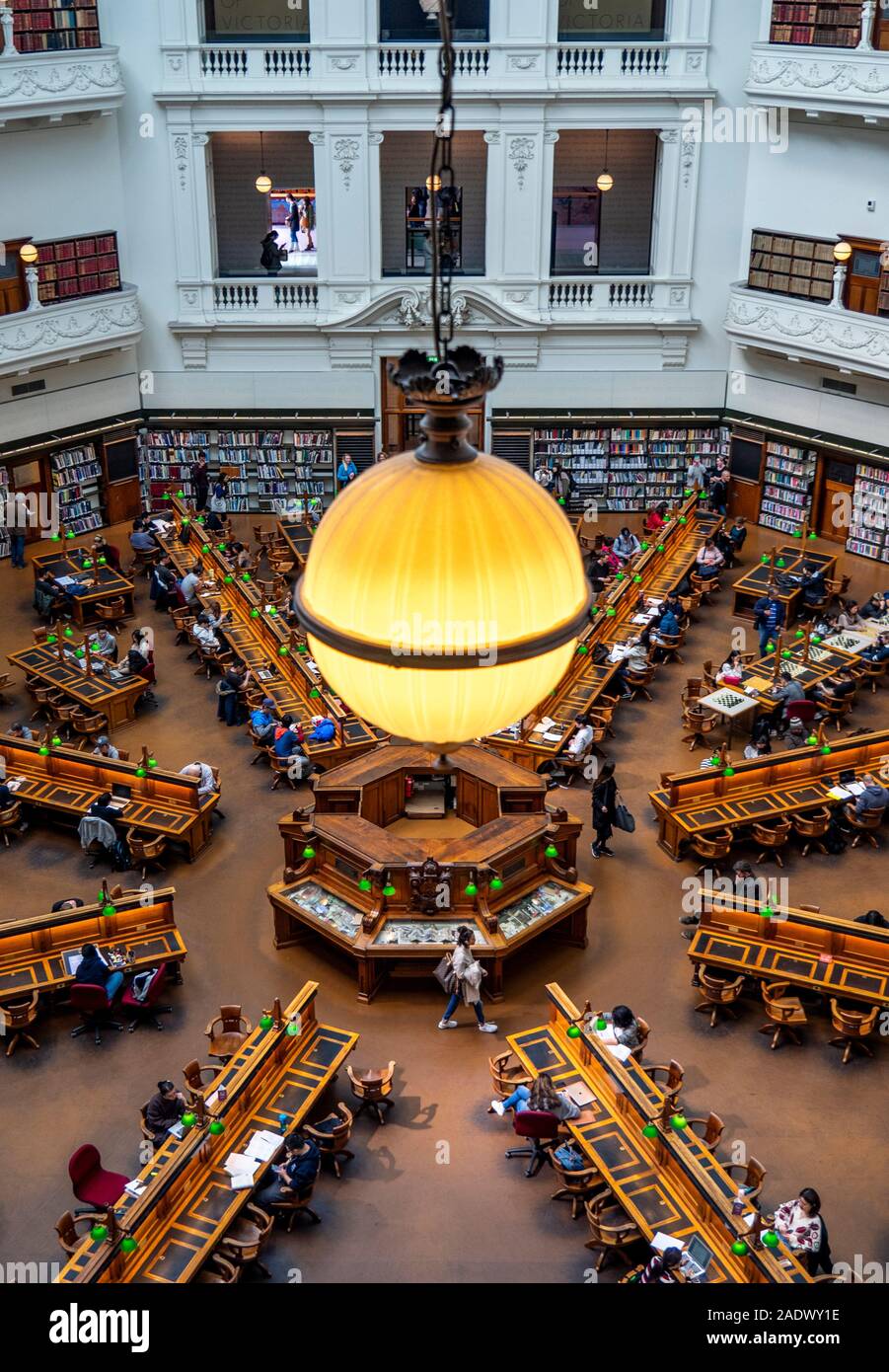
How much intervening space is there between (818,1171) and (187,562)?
43.0 feet

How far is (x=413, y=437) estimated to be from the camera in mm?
22844

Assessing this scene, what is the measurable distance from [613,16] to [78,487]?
468 inches

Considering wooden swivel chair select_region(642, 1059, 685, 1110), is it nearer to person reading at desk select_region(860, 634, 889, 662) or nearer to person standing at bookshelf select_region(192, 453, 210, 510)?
person reading at desk select_region(860, 634, 889, 662)

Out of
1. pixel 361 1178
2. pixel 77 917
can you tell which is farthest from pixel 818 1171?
pixel 77 917

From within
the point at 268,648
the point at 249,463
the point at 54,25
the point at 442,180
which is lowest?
the point at 268,648

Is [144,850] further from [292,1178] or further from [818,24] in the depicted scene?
[818,24]

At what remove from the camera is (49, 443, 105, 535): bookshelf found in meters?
22.5

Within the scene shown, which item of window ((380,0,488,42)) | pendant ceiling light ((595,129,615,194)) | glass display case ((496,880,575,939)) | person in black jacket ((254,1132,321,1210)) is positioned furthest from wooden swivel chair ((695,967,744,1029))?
window ((380,0,488,42))

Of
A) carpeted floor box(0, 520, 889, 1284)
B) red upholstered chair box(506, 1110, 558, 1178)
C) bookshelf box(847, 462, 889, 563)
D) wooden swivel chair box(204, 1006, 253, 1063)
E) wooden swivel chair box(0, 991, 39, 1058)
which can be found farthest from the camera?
bookshelf box(847, 462, 889, 563)

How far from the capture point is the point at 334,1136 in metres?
10.9

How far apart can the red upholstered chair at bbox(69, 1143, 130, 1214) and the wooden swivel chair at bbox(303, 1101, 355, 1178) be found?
146cm

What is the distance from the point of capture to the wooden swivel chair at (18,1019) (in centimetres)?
1212

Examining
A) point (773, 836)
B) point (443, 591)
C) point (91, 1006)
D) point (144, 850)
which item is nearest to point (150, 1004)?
point (91, 1006)

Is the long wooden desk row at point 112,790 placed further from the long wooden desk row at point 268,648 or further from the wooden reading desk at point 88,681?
the long wooden desk row at point 268,648
